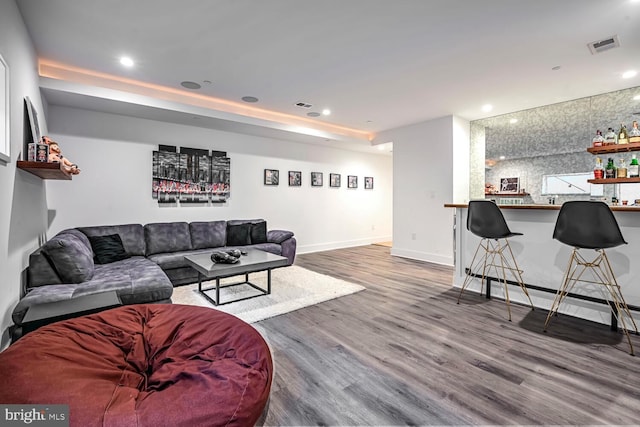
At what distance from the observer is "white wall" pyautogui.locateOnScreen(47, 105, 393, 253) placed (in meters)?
4.29

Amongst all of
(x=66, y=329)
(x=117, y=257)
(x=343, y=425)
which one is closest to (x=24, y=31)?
(x=117, y=257)

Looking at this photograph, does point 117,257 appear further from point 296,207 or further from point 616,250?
point 616,250

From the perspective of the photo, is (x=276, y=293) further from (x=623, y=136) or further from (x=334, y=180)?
(x=623, y=136)

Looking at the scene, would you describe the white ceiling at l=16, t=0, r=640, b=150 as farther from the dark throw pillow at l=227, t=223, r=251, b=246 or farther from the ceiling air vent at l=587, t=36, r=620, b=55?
the dark throw pillow at l=227, t=223, r=251, b=246

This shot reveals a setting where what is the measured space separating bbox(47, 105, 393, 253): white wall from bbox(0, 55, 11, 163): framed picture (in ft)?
7.63

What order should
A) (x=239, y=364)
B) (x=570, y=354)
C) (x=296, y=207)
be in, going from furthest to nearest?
(x=296, y=207), (x=570, y=354), (x=239, y=364)

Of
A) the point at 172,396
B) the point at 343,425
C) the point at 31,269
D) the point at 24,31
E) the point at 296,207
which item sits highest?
the point at 24,31

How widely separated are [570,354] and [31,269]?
14.5ft

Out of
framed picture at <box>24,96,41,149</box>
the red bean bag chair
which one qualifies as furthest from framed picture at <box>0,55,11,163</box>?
the red bean bag chair

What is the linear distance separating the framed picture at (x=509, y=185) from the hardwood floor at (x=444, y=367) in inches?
115

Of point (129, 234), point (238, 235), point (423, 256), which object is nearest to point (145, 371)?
point (129, 234)

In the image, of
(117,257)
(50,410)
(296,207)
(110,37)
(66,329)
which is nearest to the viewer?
(50,410)

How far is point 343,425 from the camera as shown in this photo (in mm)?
1590

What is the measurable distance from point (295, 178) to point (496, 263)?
165 inches
